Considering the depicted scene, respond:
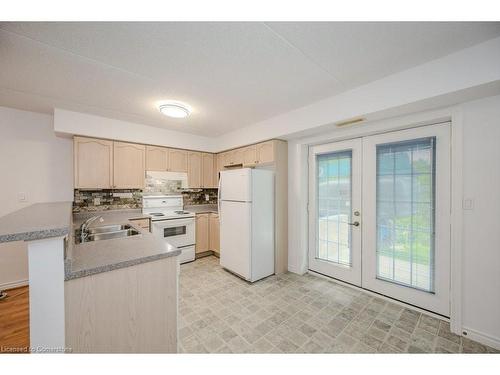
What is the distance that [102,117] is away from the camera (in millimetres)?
3014

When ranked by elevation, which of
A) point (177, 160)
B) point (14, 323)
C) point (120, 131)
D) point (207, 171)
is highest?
point (120, 131)

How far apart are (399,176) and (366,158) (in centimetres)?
41

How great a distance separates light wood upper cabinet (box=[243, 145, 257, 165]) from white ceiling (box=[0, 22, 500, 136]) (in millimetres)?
992

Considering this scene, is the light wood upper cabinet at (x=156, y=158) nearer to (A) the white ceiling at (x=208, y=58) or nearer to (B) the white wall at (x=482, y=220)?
(A) the white ceiling at (x=208, y=58)

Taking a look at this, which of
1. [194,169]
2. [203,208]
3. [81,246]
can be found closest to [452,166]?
[81,246]

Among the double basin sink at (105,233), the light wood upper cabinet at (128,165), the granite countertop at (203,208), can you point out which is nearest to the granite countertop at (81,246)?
the double basin sink at (105,233)

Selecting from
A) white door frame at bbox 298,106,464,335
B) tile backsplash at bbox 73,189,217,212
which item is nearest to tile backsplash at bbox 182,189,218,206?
tile backsplash at bbox 73,189,217,212

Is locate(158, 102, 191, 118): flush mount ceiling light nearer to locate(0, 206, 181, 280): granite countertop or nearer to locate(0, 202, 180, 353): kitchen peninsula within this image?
locate(0, 206, 181, 280): granite countertop

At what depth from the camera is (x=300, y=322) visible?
6.53ft

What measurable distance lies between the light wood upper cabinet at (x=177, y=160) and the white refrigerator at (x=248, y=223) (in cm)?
110

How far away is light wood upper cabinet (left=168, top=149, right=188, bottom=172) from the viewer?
3.76 metres

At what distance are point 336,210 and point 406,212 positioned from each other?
80cm

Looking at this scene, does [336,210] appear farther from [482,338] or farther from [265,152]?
[482,338]
